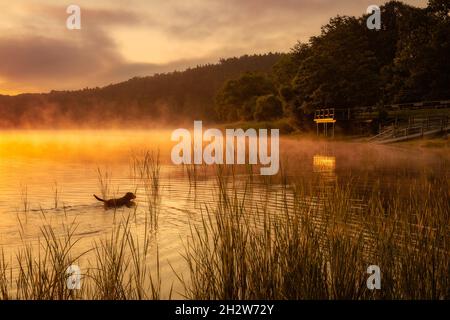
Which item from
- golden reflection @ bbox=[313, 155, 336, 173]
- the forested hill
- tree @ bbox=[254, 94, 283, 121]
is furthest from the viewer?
the forested hill

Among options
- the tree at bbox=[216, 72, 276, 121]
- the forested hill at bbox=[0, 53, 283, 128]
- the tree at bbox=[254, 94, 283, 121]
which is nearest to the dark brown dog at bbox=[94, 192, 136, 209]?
the tree at bbox=[254, 94, 283, 121]

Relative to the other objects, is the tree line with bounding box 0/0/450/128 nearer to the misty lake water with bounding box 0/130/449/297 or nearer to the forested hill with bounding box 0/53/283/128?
the misty lake water with bounding box 0/130/449/297

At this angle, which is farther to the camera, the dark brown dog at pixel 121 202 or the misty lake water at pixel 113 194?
the dark brown dog at pixel 121 202

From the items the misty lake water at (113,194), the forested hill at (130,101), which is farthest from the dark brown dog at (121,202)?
the forested hill at (130,101)

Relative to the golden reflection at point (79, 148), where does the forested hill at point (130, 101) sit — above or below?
above

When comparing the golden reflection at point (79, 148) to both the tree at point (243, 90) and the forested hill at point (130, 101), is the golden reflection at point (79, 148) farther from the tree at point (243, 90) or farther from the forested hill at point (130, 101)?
the forested hill at point (130, 101)

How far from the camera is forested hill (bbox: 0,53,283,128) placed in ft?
509

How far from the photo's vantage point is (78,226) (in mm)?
11820

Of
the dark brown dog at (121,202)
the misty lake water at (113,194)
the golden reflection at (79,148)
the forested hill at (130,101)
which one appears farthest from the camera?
the forested hill at (130,101)

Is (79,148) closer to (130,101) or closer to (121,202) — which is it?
(121,202)

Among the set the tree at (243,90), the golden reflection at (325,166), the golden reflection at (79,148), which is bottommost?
the golden reflection at (325,166)

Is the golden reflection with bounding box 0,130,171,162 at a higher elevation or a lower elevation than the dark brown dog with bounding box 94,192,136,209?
higher

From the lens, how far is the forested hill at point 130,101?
15525cm
